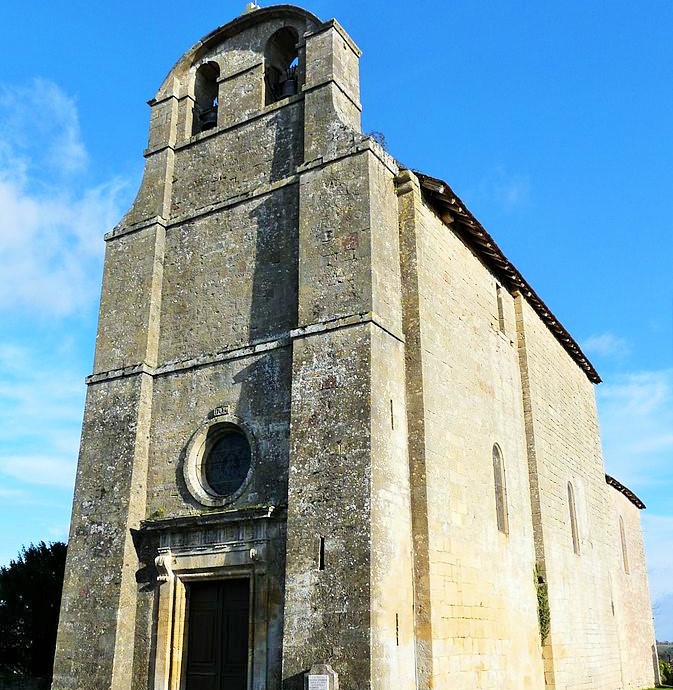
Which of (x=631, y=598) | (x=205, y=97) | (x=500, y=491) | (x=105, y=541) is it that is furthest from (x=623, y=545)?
(x=205, y=97)

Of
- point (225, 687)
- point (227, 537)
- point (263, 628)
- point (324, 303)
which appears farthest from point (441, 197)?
point (225, 687)

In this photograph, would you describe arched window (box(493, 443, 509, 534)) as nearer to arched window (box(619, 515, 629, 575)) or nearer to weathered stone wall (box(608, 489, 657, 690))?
weathered stone wall (box(608, 489, 657, 690))

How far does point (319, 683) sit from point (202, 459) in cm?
405

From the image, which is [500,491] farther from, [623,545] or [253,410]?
[623,545]

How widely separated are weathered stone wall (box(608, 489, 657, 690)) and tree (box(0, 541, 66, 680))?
1277cm

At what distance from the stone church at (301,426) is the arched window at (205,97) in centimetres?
6

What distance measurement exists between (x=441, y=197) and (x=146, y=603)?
7.75 meters

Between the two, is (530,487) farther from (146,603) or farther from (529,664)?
(146,603)

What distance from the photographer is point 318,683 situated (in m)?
8.79

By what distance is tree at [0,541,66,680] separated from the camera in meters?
15.5

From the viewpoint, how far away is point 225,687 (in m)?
10.3

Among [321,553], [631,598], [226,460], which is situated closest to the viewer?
[321,553]

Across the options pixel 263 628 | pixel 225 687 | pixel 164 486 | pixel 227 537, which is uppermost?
pixel 164 486

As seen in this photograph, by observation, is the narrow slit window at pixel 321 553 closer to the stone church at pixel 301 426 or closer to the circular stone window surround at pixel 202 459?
the stone church at pixel 301 426
